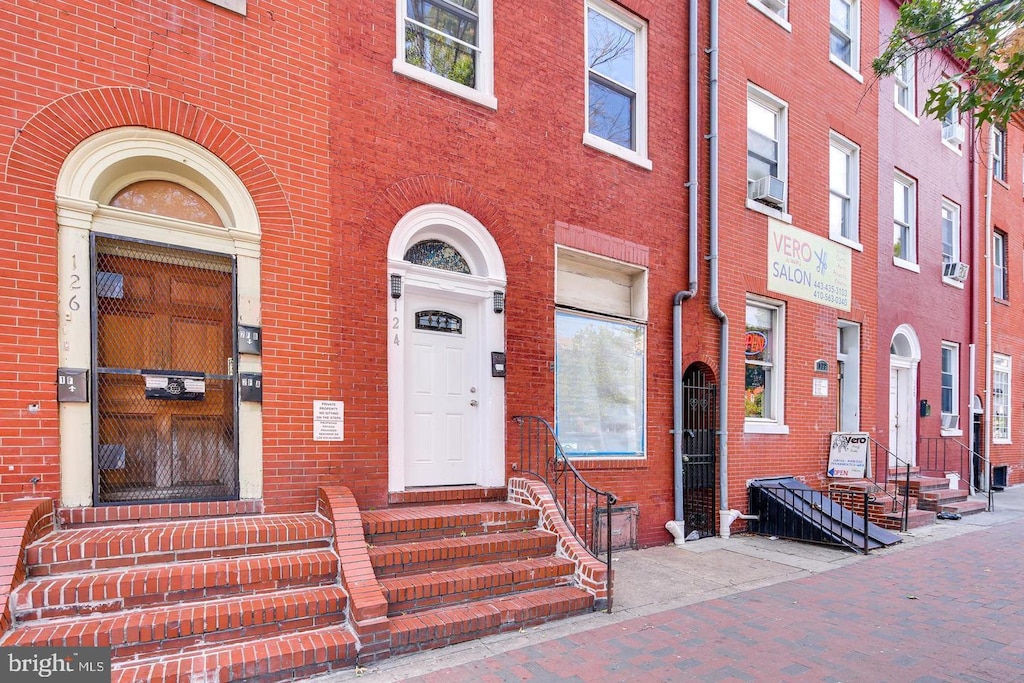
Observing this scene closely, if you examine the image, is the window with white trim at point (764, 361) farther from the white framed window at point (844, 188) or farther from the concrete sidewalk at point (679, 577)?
the white framed window at point (844, 188)

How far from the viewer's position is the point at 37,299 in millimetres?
4164

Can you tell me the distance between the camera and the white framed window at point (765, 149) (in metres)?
9.10

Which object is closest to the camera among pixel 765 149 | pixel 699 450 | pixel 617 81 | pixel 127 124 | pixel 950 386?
pixel 127 124

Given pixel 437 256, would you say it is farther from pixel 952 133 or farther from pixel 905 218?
pixel 952 133

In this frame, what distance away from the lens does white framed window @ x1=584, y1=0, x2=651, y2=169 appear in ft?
25.0

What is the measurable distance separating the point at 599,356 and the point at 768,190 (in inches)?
158

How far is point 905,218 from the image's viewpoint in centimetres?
1232

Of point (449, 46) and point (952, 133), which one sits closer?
point (449, 46)

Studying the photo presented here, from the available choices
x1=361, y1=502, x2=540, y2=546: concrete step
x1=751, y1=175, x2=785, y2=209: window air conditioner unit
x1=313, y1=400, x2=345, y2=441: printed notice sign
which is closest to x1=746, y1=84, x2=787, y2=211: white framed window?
x1=751, y1=175, x2=785, y2=209: window air conditioner unit

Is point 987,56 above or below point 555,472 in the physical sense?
above

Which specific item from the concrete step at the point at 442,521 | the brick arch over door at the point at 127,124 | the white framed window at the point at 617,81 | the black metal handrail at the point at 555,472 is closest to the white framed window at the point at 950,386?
the white framed window at the point at 617,81

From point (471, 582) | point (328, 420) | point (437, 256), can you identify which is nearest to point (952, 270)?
point (437, 256)

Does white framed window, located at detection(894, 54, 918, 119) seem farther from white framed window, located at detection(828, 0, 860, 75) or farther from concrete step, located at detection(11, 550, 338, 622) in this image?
concrete step, located at detection(11, 550, 338, 622)

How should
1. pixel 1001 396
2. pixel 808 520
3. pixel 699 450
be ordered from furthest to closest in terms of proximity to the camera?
pixel 1001 396 → pixel 699 450 → pixel 808 520
